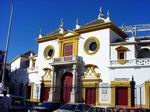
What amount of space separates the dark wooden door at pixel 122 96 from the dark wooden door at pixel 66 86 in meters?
6.66

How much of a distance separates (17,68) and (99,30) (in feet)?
56.6

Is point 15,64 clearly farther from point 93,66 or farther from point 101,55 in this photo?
point 101,55

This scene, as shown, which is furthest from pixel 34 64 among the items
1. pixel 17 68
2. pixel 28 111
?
pixel 28 111

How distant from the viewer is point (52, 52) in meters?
38.4

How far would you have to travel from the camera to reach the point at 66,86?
35.0m

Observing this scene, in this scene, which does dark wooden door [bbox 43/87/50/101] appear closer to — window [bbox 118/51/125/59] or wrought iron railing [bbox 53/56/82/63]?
wrought iron railing [bbox 53/56/82/63]

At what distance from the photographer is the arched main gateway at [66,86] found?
113 ft

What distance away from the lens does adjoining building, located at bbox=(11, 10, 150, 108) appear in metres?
29.5

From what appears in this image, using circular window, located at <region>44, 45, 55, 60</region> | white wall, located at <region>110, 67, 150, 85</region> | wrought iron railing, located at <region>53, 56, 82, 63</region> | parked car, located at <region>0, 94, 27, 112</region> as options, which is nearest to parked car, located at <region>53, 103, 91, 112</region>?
parked car, located at <region>0, 94, 27, 112</region>

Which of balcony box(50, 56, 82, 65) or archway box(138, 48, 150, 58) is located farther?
archway box(138, 48, 150, 58)

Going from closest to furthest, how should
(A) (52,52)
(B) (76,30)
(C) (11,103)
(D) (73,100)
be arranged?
(C) (11,103) → (D) (73,100) → (B) (76,30) → (A) (52,52)


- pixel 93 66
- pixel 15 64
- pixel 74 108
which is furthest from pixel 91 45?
pixel 15 64

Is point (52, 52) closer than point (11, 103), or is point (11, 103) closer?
point (11, 103)

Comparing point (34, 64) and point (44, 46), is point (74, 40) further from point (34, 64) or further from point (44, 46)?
point (34, 64)
